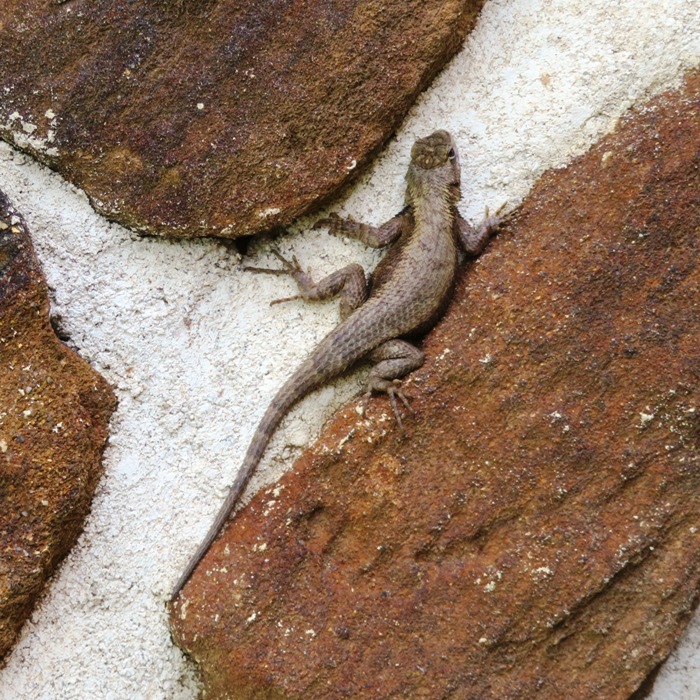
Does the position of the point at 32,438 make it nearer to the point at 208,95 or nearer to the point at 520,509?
the point at 208,95

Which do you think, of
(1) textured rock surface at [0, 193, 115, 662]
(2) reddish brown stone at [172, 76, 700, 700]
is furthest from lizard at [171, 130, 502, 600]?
(1) textured rock surface at [0, 193, 115, 662]

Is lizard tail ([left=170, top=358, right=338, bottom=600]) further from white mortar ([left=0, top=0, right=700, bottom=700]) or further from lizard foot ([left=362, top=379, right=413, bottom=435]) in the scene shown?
lizard foot ([left=362, top=379, right=413, bottom=435])

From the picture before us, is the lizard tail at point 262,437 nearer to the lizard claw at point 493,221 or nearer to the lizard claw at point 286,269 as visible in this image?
the lizard claw at point 286,269

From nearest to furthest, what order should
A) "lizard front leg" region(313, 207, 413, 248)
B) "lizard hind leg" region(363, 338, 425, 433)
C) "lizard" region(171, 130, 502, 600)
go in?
"lizard hind leg" region(363, 338, 425, 433), "lizard" region(171, 130, 502, 600), "lizard front leg" region(313, 207, 413, 248)

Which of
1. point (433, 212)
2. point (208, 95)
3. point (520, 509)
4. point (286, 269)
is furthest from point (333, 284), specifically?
point (520, 509)

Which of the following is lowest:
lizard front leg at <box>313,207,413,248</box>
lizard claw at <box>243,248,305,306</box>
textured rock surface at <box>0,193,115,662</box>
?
textured rock surface at <box>0,193,115,662</box>

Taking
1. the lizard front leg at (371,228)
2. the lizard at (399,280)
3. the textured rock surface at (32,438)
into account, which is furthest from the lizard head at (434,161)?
the textured rock surface at (32,438)
